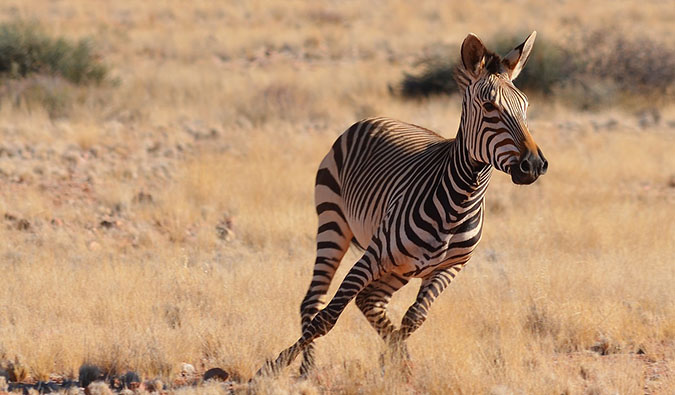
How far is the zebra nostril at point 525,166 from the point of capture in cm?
442

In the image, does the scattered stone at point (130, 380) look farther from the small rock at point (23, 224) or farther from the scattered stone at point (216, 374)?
the small rock at point (23, 224)

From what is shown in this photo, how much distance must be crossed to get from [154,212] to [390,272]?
5.46 metres

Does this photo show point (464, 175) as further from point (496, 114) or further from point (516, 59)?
point (516, 59)

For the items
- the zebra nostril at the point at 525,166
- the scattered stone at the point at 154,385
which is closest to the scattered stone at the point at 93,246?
the scattered stone at the point at 154,385

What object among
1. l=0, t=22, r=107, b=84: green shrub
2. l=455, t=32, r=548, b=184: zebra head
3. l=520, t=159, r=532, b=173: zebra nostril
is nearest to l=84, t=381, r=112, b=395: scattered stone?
l=455, t=32, r=548, b=184: zebra head

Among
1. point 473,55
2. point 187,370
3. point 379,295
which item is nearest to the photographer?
point 473,55

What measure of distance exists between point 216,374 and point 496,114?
8.24ft

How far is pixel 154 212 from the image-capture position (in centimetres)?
1031

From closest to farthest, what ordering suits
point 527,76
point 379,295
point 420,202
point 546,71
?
point 420,202
point 379,295
point 546,71
point 527,76

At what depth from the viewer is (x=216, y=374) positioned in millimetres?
5848

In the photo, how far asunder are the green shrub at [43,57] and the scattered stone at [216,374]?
12023 millimetres

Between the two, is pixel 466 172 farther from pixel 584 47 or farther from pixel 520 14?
pixel 520 14

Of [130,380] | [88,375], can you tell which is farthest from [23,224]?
[130,380]

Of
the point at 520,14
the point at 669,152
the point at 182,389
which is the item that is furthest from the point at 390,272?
the point at 520,14
